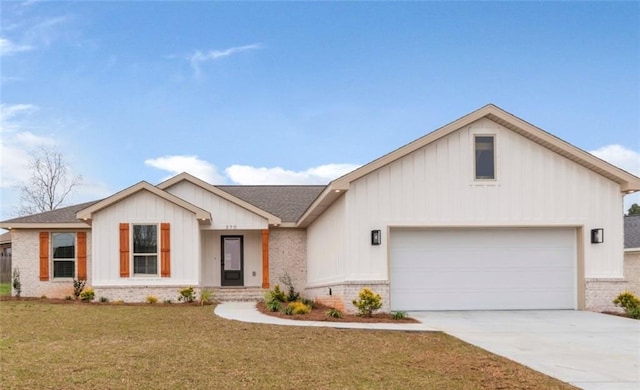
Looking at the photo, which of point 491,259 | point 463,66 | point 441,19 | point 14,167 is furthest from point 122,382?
point 14,167

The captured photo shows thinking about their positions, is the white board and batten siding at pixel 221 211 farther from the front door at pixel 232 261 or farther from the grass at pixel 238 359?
the grass at pixel 238 359

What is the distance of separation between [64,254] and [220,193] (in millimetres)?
6377

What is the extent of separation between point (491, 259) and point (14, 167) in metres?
35.8

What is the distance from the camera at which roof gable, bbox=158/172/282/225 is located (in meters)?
21.5

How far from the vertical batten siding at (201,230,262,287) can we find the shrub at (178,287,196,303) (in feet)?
9.51

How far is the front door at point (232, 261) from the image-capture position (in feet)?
74.9

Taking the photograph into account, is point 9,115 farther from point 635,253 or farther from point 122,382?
point 635,253

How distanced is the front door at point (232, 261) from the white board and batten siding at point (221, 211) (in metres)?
1.52

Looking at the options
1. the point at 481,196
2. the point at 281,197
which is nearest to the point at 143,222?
the point at 281,197

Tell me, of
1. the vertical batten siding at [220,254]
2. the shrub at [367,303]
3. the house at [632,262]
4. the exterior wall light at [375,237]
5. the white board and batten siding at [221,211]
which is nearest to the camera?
the shrub at [367,303]

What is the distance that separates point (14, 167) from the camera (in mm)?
40719

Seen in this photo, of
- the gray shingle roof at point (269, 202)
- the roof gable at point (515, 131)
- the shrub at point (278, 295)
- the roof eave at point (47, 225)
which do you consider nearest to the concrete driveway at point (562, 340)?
the roof gable at point (515, 131)

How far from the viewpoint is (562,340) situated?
1087 cm

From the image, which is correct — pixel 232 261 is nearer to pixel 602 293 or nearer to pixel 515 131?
pixel 515 131
